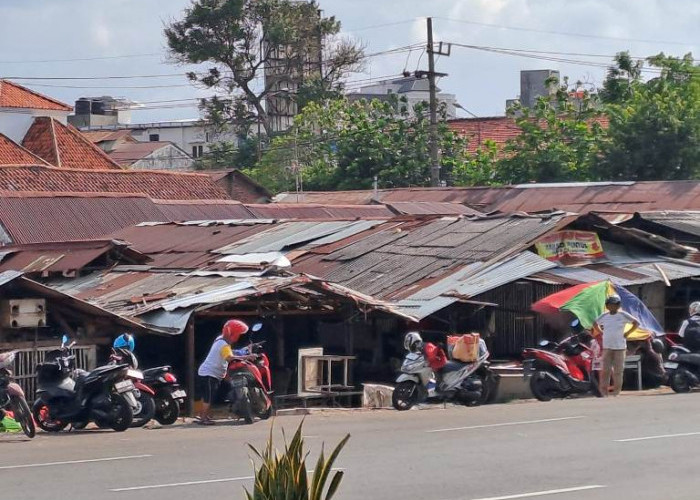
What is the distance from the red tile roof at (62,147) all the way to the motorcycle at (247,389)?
27932mm

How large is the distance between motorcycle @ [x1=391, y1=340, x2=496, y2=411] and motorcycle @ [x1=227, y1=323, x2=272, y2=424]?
232 cm

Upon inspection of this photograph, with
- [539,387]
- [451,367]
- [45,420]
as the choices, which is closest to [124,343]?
[45,420]

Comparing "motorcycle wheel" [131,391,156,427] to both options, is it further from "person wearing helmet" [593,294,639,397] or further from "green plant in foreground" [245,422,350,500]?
"green plant in foreground" [245,422,350,500]

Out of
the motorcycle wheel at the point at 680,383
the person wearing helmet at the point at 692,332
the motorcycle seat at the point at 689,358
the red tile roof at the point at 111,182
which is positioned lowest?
the motorcycle wheel at the point at 680,383

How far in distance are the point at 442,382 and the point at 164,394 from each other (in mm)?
4368

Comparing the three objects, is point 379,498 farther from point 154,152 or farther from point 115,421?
point 154,152

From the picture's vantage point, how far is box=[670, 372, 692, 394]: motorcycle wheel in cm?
1952

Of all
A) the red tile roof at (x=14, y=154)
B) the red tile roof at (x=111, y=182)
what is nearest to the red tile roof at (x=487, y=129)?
the red tile roof at (x=111, y=182)

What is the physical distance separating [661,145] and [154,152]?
1341 inches

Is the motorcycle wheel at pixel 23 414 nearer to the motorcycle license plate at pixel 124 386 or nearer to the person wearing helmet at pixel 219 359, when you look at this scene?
the motorcycle license plate at pixel 124 386

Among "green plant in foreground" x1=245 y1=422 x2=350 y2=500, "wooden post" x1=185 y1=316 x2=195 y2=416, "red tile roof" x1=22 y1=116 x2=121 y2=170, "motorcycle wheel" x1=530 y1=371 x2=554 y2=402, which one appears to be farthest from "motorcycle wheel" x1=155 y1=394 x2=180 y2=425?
"red tile roof" x1=22 y1=116 x2=121 y2=170

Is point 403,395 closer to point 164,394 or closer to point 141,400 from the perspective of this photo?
point 164,394

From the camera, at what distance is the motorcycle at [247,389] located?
16.2 m

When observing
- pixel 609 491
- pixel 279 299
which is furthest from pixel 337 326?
pixel 609 491
